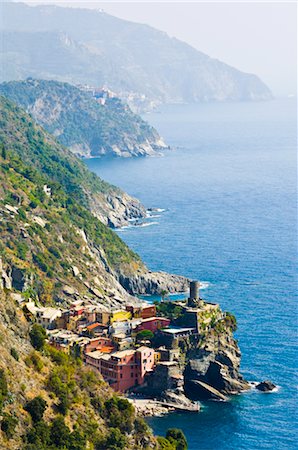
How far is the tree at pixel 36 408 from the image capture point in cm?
4888

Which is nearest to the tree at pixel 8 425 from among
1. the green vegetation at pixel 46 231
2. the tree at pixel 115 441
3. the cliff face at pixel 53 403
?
the cliff face at pixel 53 403

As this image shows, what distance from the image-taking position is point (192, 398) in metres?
72.5

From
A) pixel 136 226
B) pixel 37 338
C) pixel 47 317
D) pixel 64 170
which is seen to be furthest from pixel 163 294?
pixel 64 170

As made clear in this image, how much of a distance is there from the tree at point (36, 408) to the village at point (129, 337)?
19.0m

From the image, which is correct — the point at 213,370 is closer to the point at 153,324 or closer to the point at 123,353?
the point at 153,324

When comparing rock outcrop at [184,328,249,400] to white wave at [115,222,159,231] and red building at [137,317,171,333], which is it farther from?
→ white wave at [115,222,159,231]

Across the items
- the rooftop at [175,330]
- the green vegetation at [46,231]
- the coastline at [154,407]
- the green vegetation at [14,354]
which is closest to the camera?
the green vegetation at [14,354]

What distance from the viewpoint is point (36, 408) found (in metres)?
49.0

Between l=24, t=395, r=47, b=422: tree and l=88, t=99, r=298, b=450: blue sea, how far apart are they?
691 inches

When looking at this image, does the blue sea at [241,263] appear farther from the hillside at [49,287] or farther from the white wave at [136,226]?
the hillside at [49,287]

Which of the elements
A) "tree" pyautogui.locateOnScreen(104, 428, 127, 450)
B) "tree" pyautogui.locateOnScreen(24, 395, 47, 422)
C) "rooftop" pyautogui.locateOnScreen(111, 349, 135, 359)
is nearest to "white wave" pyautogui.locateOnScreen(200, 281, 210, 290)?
"rooftop" pyautogui.locateOnScreen(111, 349, 135, 359)

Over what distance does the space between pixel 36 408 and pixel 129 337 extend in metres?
27.3

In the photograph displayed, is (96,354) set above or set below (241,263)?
below

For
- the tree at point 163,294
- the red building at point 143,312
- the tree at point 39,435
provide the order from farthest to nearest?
the tree at point 163,294
the red building at point 143,312
the tree at point 39,435
